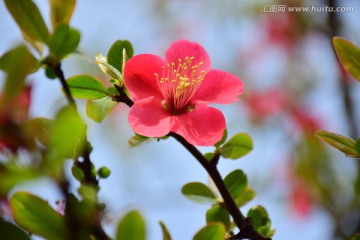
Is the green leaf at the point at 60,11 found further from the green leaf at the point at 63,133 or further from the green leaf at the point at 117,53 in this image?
the green leaf at the point at 63,133

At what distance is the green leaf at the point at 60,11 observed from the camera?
1.85ft

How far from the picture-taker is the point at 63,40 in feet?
1.74

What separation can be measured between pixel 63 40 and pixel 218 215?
1.09 ft

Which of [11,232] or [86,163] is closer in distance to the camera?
[11,232]

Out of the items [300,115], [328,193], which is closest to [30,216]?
[328,193]

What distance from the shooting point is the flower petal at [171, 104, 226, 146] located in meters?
0.62

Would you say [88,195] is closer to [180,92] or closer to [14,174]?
[14,174]

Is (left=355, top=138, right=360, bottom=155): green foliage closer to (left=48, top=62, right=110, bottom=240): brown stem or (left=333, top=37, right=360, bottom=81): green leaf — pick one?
(left=333, top=37, right=360, bottom=81): green leaf

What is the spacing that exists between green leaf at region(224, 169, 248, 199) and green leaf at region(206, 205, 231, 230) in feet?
0.15

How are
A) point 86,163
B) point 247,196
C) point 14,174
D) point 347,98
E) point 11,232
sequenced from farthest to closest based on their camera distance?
→ point 347,98, point 247,196, point 86,163, point 11,232, point 14,174

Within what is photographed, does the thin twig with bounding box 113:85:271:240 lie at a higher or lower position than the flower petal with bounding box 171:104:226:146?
lower

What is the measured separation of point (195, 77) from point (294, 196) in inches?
86.5

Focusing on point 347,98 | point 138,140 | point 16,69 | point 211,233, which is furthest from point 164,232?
point 347,98

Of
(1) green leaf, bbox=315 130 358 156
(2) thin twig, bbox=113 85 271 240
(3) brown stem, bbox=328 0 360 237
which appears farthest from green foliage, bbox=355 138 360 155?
(3) brown stem, bbox=328 0 360 237
